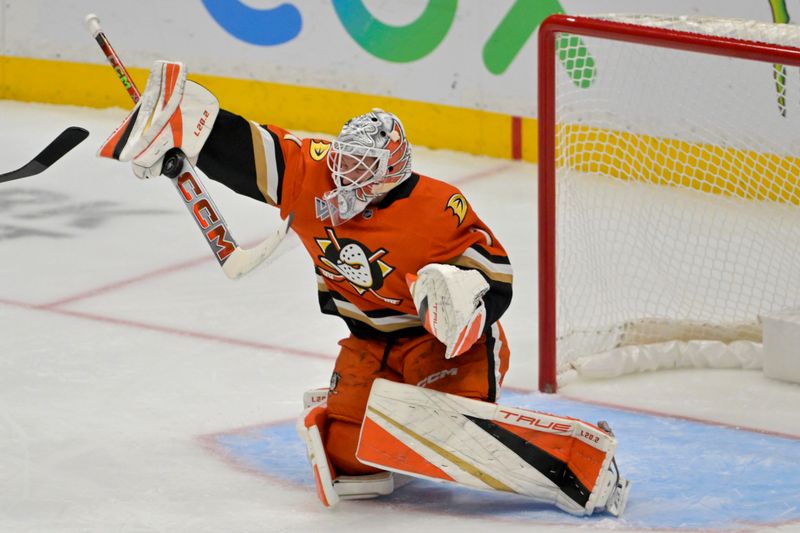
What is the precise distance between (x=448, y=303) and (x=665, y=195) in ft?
6.52

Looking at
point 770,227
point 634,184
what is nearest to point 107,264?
point 634,184

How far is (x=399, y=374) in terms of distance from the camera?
10.5 feet

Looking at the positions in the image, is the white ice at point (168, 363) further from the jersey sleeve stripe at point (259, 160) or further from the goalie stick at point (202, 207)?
the jersey sleeve stripe at point (259, 160)

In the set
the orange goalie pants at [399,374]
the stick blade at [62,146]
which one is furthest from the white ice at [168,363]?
the stick blade at [62,146]

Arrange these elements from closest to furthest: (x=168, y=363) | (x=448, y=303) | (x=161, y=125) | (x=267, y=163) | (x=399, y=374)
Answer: (x=448, y=303) → (x=161, y=125) → (x=267, y=163) → (x=399, y=374) → (x=168, y=363)

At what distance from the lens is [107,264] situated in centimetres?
501

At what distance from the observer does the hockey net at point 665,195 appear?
379 centimetres

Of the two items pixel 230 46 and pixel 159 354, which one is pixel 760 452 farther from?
pixel 230 46

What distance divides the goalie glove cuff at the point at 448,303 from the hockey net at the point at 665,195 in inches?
37.6

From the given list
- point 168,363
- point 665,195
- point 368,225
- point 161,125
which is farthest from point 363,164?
point 665,195

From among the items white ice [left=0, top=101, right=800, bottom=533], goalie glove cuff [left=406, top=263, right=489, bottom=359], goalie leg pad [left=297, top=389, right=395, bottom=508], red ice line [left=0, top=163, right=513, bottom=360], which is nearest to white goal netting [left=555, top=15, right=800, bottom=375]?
white ice [left=0, top=101, right=800, bottom=533]

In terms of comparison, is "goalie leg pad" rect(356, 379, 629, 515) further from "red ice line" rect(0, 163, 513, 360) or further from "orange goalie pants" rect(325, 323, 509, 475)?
"red ice line" rect(0, 163, 513, 360)

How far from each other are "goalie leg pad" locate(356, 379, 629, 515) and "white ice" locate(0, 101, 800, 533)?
3.2 inches

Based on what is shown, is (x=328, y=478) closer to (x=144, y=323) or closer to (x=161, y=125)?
(x=161, y=125)
